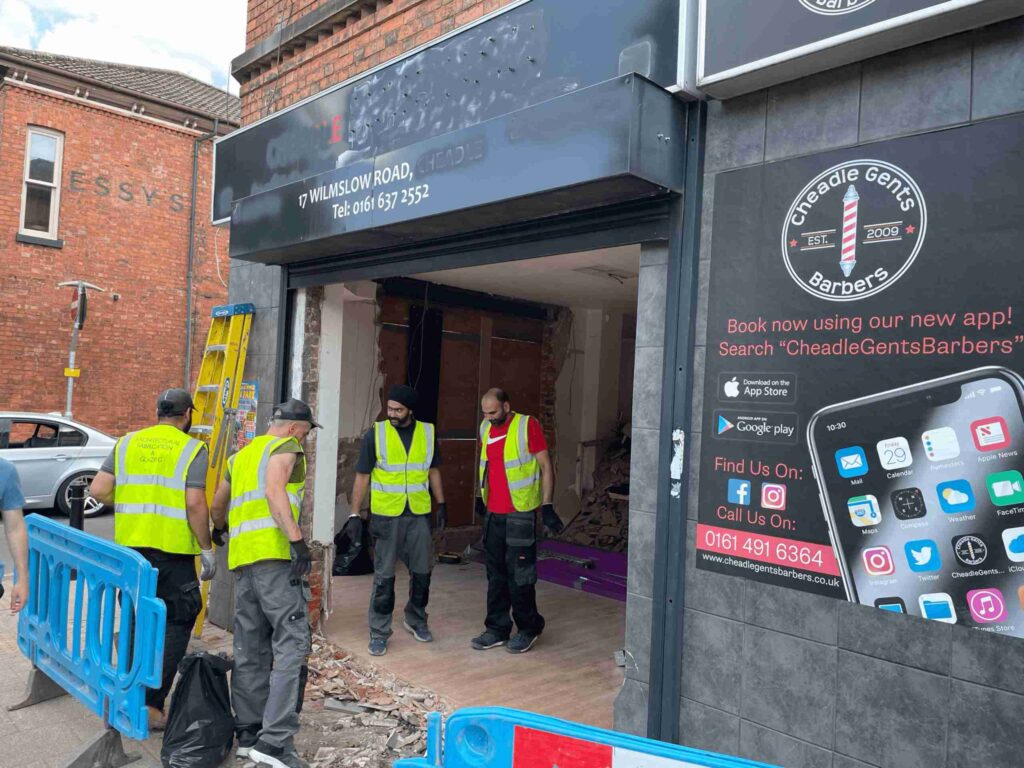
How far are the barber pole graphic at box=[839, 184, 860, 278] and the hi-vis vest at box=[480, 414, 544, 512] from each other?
3.18 m

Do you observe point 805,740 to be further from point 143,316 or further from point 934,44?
point 143,316

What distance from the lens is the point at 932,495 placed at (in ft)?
8.52

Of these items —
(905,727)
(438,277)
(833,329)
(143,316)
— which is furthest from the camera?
(143,316)

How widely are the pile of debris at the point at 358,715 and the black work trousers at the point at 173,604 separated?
0.81m

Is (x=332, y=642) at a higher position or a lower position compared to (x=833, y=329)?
lower

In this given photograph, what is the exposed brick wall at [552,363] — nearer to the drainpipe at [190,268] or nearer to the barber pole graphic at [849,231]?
the barber pole graphic at [849,231]

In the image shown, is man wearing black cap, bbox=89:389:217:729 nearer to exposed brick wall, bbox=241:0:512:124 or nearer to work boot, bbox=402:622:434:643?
work boot, bbox=402:622:434:643

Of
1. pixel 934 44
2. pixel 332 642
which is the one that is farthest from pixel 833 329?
pixel 332 642

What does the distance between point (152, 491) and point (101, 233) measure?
44.8ft

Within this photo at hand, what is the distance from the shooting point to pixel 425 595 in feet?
18.9

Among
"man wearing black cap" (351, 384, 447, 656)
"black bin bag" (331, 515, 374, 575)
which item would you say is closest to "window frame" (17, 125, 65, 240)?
"black bin bag" (331, 515, 374, 575)

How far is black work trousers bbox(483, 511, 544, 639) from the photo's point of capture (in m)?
5.51

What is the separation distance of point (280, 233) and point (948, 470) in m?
4.34

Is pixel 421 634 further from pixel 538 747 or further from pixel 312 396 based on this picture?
pixel 538 747
